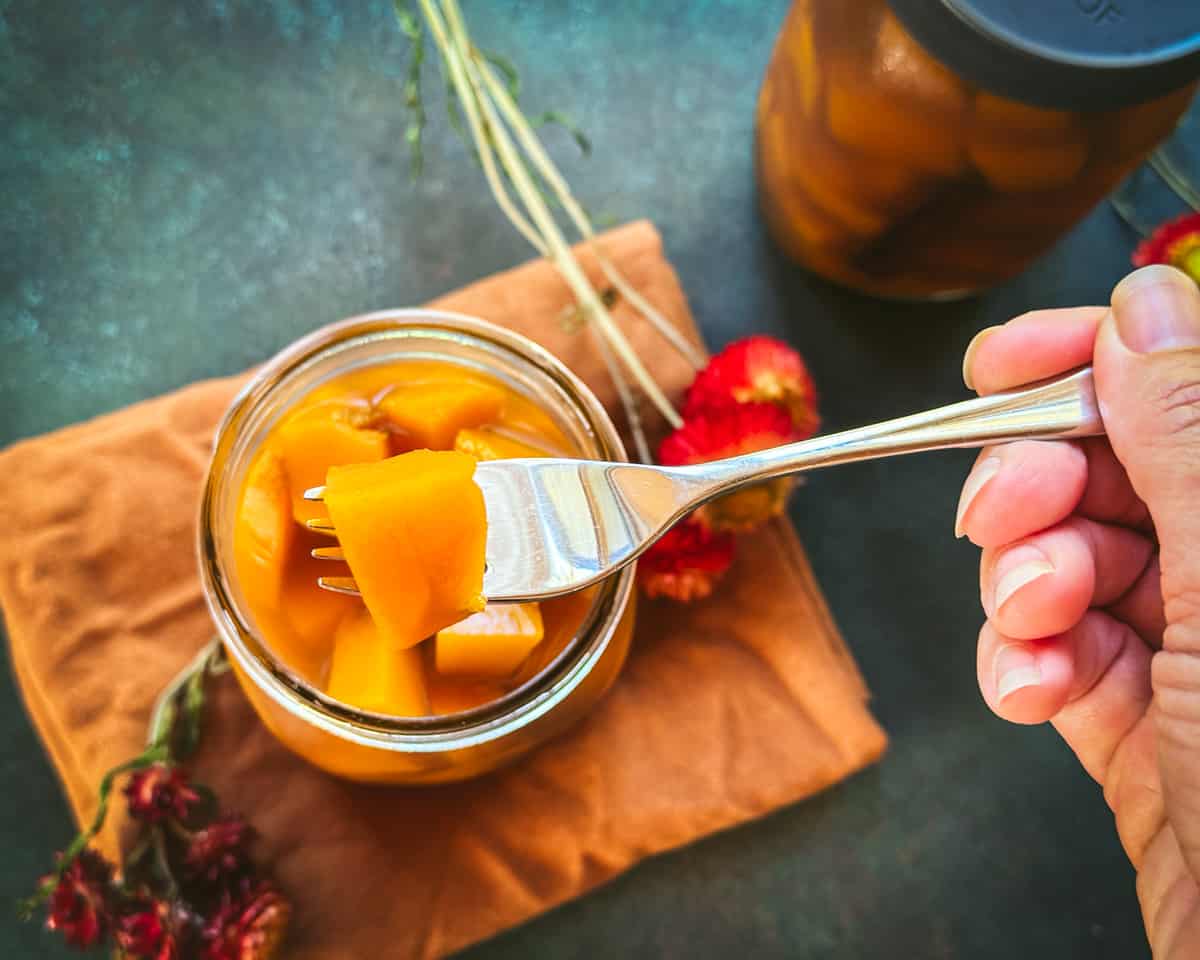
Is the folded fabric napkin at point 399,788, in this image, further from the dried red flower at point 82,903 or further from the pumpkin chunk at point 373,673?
the pumpkin chunk at point 373,673

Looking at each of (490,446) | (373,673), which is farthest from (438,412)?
(373,673)

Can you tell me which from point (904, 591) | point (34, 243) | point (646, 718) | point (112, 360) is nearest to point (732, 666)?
point (646, 718)

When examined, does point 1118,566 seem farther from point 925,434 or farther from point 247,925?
point 247,925

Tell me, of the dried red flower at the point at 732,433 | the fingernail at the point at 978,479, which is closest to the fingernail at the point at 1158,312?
the fingernail at the point at 978,479

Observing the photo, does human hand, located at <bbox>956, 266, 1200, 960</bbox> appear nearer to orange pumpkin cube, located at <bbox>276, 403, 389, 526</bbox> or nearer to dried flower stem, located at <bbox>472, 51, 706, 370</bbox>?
dried flower stem, located at <bbox>472, 51, 706, 370</bbox>

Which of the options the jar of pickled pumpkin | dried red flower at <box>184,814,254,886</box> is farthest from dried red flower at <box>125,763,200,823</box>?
the jar of pickled pumpkin

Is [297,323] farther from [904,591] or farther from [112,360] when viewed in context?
[904,591]
